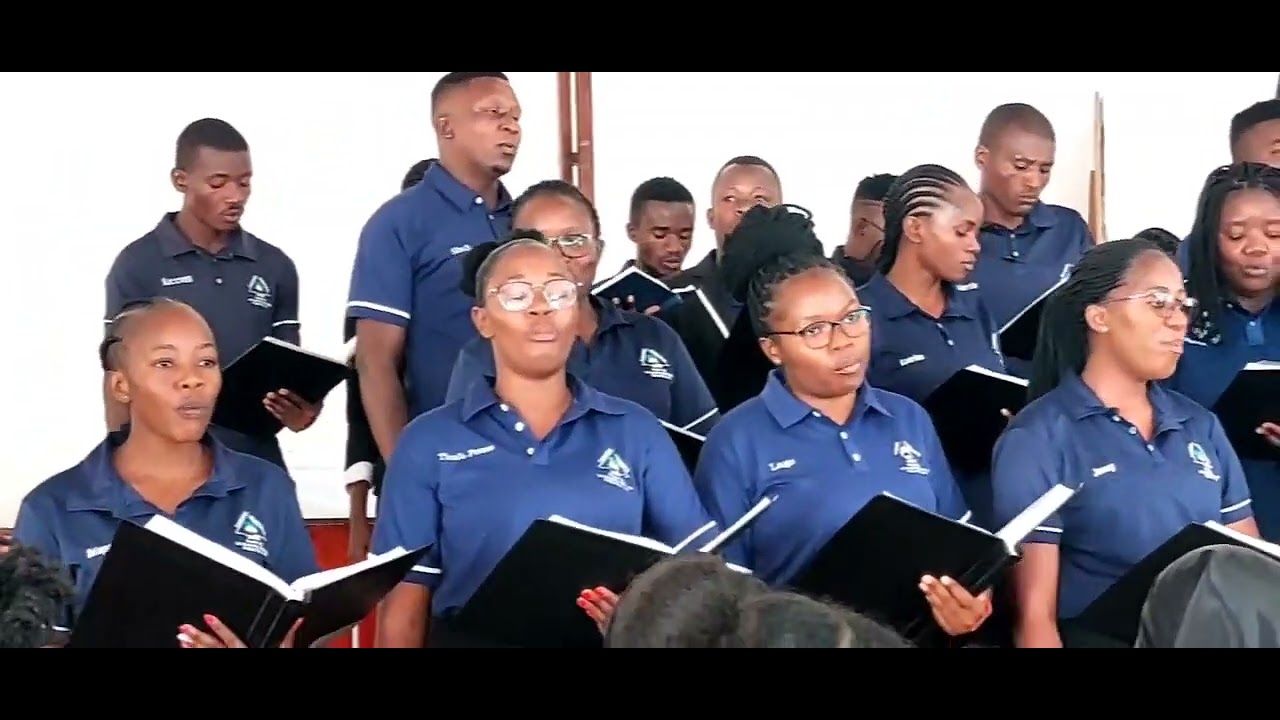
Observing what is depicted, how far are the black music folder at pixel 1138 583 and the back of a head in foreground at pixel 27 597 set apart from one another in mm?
1471

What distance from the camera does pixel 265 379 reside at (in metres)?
3.12

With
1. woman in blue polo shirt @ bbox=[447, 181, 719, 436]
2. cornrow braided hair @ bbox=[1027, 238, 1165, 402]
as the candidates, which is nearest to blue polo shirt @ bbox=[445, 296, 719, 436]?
woman in blue polo shirt @ bbox=[447, 181, 719, 436]

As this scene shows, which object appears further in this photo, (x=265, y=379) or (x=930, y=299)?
(x=930, y=299)

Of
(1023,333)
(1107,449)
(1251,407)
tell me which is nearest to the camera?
(1107,449)

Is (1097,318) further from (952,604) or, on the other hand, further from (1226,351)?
(952,604)

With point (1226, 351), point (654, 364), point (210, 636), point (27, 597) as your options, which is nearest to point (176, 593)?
point (210, 636)

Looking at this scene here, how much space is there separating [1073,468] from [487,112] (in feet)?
5.08

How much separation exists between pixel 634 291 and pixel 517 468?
1.02 metres

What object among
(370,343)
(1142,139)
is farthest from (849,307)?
(1142,139)

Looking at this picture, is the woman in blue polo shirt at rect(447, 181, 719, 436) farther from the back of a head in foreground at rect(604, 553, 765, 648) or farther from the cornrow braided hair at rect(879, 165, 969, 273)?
the back of a head in foreground at rect(604, 553, 765, 648)

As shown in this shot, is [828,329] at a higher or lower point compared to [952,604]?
higher

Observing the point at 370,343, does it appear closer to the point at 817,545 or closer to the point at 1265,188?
the point at 817,545

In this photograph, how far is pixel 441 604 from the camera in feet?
8.32

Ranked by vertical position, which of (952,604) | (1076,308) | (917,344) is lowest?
(952,604)
